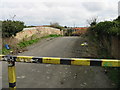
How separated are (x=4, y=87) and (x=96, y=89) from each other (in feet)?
Answer: 7.64

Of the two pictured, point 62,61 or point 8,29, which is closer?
point 62,61

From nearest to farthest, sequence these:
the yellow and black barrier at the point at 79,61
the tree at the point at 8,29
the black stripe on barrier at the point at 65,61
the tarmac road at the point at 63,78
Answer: the yellow and black barrier at the point at 79,61
the black stripe on barrier at the point at 65,61
the tarmac road at the point at 63,78
the tree at the point at 8,29

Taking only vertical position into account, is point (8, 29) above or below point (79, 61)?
above

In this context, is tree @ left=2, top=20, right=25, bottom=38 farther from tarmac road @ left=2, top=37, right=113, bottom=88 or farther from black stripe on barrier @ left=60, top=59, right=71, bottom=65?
black stripe on barrier @ left=60, top=59, right=71, bottom=65

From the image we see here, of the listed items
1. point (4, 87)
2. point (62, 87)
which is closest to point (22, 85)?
point (4, 87)

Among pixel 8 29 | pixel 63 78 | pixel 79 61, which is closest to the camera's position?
pixel 79 61

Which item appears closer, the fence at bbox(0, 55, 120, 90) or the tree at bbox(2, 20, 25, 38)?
the fence at bbox(0, 55, 120, 90)

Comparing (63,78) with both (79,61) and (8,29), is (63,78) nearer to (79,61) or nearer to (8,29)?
(79,61)

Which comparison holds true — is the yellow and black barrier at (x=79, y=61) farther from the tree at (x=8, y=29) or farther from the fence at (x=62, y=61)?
the tree at (x=8, y=29)

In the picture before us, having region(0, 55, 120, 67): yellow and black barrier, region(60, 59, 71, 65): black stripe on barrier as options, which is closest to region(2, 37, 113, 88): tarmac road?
region(0, 55, 120, 67): yellow and black barrier

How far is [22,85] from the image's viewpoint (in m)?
3.62

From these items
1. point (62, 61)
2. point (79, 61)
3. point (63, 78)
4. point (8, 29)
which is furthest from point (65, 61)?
point (8, 29)

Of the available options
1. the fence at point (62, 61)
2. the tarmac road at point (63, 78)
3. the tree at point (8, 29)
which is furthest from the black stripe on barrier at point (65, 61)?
the tree at point (8, 29)

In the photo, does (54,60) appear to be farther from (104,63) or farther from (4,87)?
(4,87)
